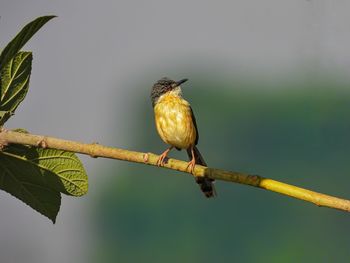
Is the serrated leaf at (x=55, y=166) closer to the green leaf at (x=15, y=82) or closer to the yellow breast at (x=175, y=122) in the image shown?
the green leaf at (x=15, y=82)

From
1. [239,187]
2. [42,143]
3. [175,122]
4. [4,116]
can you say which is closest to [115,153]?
[42,143]

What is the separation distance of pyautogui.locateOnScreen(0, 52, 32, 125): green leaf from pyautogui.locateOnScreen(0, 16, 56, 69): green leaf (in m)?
0.16

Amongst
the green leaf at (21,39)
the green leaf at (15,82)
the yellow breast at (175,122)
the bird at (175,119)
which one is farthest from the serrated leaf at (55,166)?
the yellow breast at (175,122)

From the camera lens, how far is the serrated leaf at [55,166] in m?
2.84

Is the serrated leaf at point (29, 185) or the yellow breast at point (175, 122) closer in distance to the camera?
the serrated leaf at point (29, 185)

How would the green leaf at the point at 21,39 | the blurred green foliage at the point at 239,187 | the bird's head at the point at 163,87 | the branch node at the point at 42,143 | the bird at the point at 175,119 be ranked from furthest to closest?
the blurred green foliage at the point at 239,187 → the bird's head at the point at 163,87 → the bird at the point at 175,119 → the branch node at the point at 42,143 → the green leaf at the point at 21,39

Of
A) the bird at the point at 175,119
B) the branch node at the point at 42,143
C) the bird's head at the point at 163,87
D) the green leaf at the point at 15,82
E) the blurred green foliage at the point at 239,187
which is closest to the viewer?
the branch node at the point at 42,143

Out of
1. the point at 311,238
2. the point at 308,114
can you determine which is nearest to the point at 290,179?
the point at 311,238

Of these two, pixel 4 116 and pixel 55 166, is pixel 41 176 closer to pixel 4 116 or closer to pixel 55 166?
pixel 55 166

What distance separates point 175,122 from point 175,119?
5cm

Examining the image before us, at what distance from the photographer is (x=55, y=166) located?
114 inches

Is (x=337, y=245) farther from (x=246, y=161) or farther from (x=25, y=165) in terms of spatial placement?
(x=25, y=165)

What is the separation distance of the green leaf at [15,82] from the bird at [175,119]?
3639mm

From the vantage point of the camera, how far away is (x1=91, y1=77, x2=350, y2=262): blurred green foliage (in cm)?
10112
